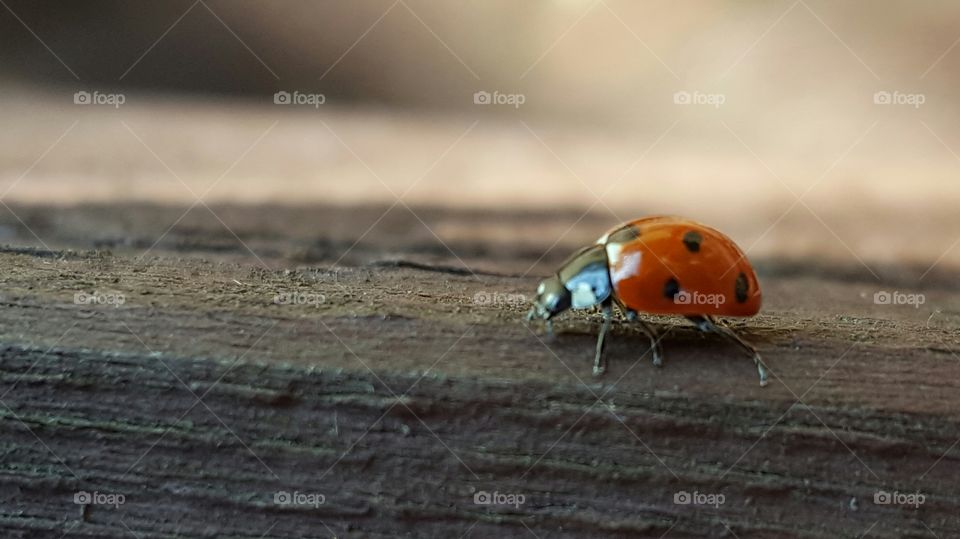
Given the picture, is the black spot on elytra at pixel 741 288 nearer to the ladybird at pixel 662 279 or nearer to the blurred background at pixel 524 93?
the ladybird at pixel 662 279

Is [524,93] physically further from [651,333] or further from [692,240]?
[651,333]

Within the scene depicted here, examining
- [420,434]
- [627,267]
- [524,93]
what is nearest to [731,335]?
[627,267]

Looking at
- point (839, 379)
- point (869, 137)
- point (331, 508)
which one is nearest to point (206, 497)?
point (331, 508)

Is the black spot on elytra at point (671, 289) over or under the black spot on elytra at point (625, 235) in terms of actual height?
under

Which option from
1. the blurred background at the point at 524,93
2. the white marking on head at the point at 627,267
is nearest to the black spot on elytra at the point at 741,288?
the white marking on head at the point at 627,267

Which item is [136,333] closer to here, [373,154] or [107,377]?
[107,377]

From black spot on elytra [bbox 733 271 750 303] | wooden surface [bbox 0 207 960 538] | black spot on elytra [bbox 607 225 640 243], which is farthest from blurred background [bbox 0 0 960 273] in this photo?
wooden surface [bbox 0 207 960 538]
